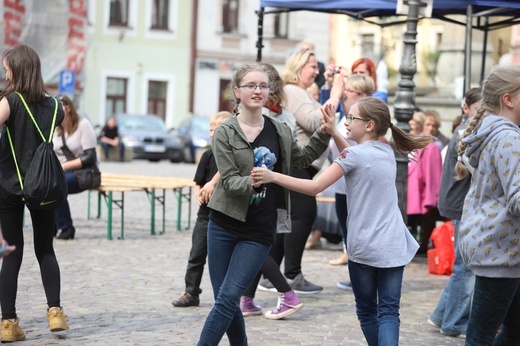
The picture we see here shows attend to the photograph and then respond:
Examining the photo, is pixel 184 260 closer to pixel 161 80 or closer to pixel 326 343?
pixel 326 343

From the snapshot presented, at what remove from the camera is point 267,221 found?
6051mm

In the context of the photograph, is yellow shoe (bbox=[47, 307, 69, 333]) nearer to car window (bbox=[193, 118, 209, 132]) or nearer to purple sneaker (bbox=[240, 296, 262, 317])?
purple sneaker (bbox=[240, 296, 262, 317])

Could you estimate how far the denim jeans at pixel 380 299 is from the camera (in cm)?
595

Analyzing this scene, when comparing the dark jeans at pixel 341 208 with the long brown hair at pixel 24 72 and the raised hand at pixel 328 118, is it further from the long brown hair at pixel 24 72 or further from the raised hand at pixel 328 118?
the raised hand at pixel 328 118

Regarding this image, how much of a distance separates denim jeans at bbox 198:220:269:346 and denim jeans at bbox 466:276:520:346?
122cm

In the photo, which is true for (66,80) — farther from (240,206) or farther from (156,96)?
(240,206)

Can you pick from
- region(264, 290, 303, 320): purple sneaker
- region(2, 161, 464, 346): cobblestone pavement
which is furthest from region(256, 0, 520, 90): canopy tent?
region(264, 290, 303, 320): purple sneaker

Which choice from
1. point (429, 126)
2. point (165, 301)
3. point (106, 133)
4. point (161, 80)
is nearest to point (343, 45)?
point (161, 80)

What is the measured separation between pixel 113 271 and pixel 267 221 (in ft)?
14.8

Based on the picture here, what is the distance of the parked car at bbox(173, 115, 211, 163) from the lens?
34875mm

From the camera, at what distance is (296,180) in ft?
19.0

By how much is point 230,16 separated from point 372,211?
42633 millimetres

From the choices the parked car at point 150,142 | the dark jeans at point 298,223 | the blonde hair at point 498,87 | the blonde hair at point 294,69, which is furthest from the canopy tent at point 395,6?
the parked car at point 150,142

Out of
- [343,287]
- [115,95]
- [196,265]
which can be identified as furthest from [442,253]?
[115,95]
